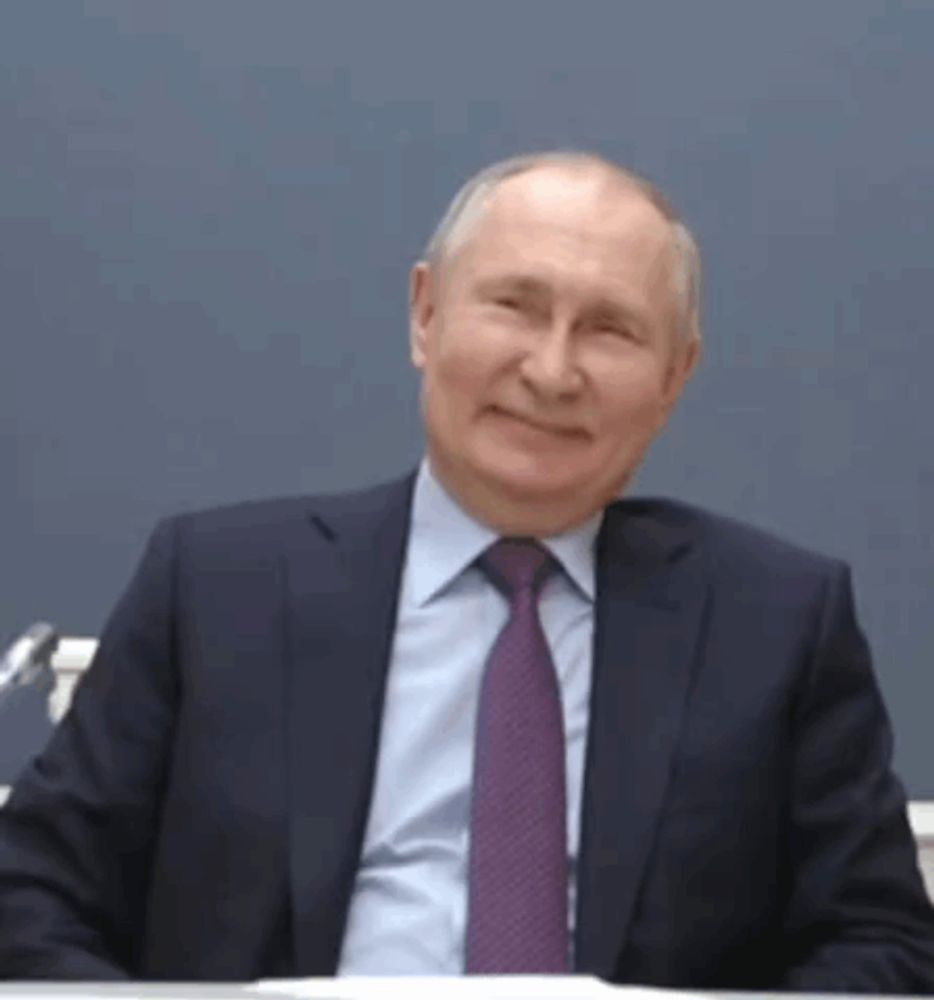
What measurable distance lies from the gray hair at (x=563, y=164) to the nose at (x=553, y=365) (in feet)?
0.39

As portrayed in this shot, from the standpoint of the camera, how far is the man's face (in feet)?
5.36

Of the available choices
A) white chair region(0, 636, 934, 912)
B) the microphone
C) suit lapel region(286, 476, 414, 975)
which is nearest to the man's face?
suit lapel region(286, 476, 414, 975)

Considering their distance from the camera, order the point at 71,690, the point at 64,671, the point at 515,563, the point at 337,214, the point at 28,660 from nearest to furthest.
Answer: the point at 515,563, the point at 28,660, the point at 71,690, the point at 64,671, the point at 337,214

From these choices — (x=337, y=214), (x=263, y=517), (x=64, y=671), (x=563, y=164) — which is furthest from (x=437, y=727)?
(x=337, y=214)

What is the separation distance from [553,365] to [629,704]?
0.27 m

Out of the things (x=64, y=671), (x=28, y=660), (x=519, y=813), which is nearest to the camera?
(x=519, y=813)

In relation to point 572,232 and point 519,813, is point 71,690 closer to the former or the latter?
point 519,813

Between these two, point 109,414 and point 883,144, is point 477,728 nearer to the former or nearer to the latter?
point 109,414

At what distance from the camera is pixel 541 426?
1.64 m

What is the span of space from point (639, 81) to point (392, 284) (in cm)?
41

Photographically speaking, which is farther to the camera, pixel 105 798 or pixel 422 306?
pixel 422 306

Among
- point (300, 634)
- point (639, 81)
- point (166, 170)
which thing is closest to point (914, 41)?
point (639, 81)

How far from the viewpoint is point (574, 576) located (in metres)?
1.70

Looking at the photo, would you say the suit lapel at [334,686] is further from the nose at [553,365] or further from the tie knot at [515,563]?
the nose at [553,365]
